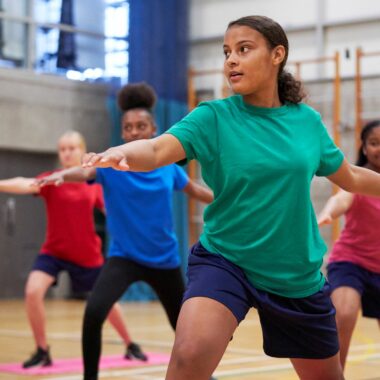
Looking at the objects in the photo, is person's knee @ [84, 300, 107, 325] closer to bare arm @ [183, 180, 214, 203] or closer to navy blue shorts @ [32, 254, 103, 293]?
bare arm @ [183, 180, 214, 203]

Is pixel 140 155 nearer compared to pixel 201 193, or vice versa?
pixel 140 155

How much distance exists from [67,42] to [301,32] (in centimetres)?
329

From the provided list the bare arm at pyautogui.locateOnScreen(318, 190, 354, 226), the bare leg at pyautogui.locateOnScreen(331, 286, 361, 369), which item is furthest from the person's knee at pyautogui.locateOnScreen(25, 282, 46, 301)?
the bare arm at pyautogui.locateOnScreen(318, 190, 354, 226)

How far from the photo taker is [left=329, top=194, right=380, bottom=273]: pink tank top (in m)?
4.71

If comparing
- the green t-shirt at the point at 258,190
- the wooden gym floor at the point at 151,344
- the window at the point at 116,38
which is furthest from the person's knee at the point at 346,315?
the window at the point at 116,38

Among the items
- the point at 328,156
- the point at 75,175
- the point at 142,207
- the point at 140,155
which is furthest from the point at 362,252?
the point at 140,155

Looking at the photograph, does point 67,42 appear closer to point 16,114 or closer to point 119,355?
point 16,114

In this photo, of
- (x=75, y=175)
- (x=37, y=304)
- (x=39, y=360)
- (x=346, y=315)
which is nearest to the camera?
(x=346, y=315)

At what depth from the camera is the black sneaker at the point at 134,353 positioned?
6430 millimetres

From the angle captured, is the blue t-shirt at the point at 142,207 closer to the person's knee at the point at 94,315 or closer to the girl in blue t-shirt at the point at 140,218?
the girl in blue t-shirt at the point at 140,218

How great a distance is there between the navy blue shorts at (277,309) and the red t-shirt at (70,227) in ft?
11.3

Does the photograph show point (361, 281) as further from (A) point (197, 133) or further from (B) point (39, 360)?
(B) point (39, 360)

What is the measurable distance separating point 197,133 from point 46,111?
1006cm

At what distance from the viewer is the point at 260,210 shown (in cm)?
291
